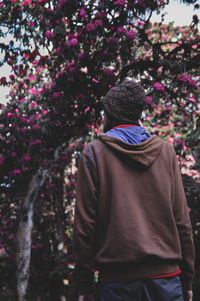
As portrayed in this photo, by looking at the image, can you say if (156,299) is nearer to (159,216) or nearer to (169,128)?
(159,216)

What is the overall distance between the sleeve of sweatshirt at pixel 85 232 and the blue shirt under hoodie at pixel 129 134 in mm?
208

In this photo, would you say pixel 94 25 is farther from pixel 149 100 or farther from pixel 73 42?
pixel 149 100

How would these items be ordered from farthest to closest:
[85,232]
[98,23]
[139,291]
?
[98,23] → [85,232] → [139,291]

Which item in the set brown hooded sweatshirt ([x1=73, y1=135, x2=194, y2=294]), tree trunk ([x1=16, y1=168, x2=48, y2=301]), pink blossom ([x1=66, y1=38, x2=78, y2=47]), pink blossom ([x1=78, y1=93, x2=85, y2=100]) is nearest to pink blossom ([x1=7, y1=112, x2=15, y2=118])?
tree trunk ([x1=16, y1=168, x2=48, y2=301])

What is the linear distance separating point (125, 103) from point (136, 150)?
0.27m

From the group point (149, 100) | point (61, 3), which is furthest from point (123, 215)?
point (61, 3)

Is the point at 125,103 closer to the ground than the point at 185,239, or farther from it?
farther from it

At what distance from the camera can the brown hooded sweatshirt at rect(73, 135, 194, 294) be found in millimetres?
1292

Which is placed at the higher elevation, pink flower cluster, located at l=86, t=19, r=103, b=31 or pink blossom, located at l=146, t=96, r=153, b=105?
pink flower cluster, located at l=86, t=19, r=103, b=31

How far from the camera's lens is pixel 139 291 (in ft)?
4.13

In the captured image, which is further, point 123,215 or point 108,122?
point 108,122

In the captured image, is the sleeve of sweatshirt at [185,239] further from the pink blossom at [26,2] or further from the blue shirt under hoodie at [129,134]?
the pink blossom at [26,2]

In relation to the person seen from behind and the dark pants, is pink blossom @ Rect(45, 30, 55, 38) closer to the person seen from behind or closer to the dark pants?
the person seen from behind

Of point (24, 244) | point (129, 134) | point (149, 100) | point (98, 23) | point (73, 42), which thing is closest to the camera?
point (129, 134)
